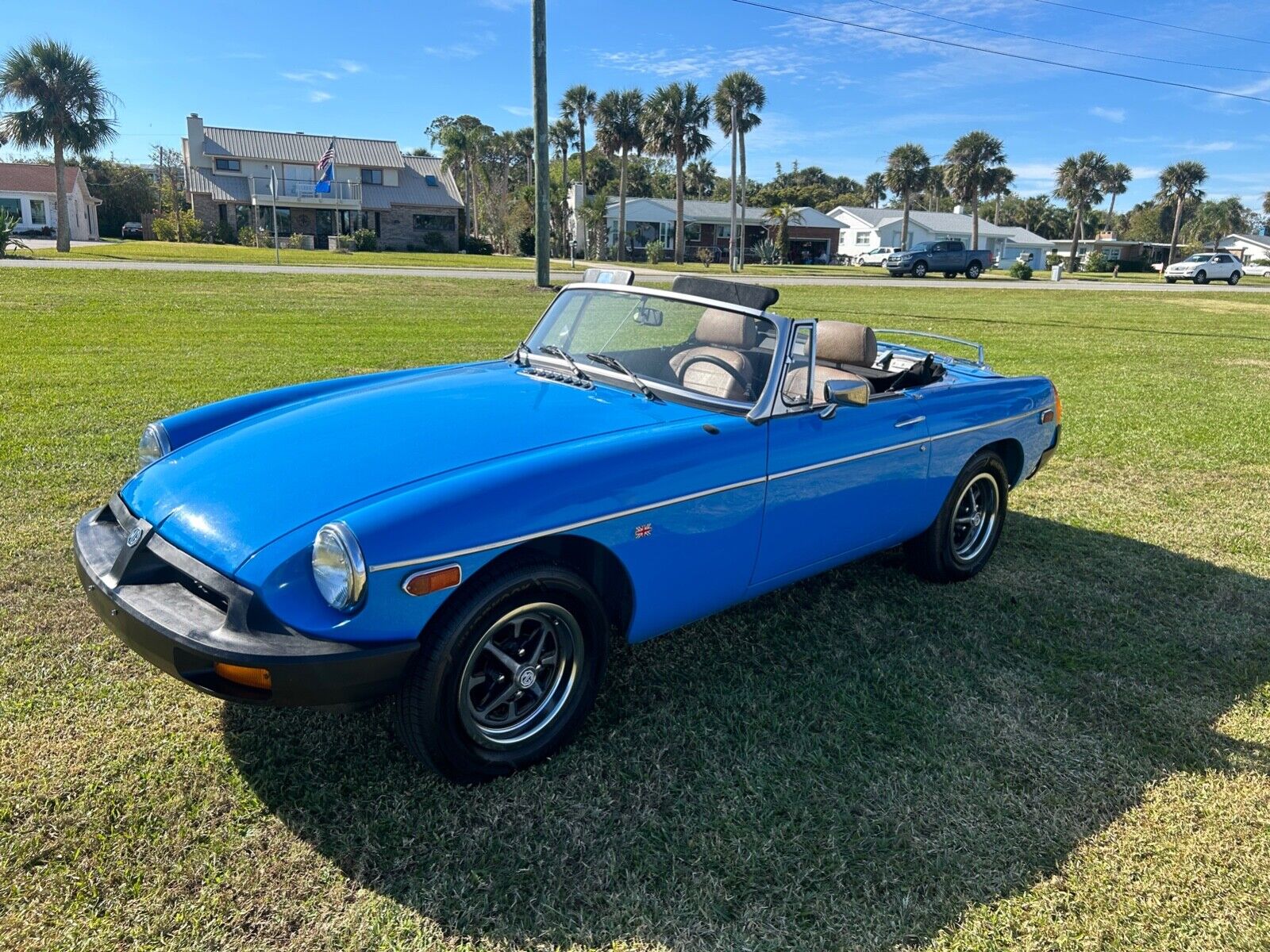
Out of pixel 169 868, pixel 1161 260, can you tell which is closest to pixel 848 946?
pixel 169 868

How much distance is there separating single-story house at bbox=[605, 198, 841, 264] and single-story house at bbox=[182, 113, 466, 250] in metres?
14.4

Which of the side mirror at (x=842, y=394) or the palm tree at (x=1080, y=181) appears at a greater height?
the palm tree at (x=1080, y=181)

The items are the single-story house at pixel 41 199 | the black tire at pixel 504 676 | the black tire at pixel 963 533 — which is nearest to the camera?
the black tire at pixel 504 676

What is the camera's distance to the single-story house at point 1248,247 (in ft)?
327

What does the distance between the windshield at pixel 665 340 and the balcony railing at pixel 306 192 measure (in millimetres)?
48544

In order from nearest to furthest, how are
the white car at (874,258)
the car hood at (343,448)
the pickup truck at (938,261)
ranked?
the car hood at (343,448), the pickup truck at (938,261), the white car at (874,258)

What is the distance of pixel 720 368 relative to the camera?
11.9ft

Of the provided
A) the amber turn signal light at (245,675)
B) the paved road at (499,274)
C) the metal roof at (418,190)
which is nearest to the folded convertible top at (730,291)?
the amber turn signal light at (245,675)

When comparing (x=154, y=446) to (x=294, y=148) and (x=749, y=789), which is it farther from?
(x=294, y=148)

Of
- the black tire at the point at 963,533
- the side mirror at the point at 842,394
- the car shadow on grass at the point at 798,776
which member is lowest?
the car shadow on grass at the point at 798,776

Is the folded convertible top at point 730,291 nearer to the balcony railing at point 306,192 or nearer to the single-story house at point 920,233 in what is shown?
the balcony railing at point 306,192

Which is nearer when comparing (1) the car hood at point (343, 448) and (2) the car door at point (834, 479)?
(1) the car hood at point (343, 448)

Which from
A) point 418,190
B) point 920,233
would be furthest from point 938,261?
point 920,233

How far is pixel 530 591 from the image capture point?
107 inches
